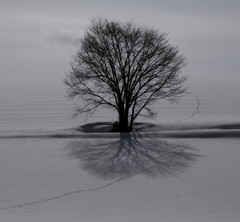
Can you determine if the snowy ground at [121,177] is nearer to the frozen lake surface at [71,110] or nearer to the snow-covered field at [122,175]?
the snow-covered field at [122,175]

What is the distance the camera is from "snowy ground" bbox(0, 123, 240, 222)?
1252 centimetres

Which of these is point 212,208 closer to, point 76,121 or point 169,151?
point 169,151

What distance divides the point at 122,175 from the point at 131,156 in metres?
3.21

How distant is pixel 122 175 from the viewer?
1681 centimetres

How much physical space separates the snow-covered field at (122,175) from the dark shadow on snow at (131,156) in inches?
1.8

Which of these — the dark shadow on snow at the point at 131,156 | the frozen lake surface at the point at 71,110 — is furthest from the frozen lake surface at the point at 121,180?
the frozen lake surface at the point at 71,110

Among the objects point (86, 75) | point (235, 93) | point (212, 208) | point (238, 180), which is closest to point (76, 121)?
point (86, 75)

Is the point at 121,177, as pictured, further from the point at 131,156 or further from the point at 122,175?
the point at 131,156

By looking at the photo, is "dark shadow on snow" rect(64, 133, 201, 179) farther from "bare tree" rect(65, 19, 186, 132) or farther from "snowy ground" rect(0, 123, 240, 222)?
"bare tree" rect(65, 19, 186, 132)

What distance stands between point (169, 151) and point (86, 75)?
35.1ft

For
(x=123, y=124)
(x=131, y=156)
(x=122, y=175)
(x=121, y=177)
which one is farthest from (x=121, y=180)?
(x=123, y=124)

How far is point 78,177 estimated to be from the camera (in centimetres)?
1672

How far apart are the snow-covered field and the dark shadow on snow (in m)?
0.05

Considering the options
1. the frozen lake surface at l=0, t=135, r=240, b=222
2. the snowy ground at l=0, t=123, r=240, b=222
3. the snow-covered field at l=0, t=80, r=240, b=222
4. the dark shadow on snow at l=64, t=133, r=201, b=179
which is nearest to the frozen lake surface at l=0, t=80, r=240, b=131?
the snow-covered field at l=0, t=80, r=240, b=222
